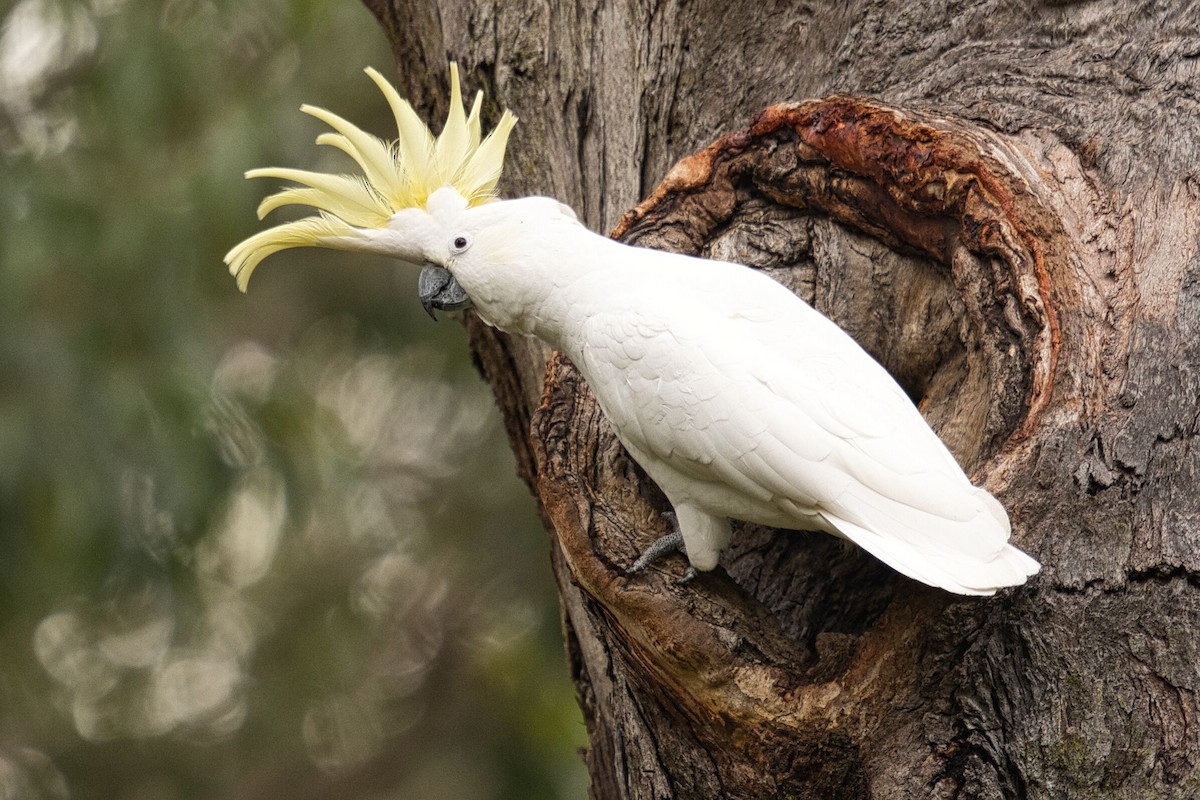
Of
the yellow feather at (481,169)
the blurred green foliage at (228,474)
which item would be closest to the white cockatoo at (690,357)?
the yellow feather at (481,169)

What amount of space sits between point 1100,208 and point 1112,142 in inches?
6.5

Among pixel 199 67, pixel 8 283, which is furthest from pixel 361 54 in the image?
pixel 8 283

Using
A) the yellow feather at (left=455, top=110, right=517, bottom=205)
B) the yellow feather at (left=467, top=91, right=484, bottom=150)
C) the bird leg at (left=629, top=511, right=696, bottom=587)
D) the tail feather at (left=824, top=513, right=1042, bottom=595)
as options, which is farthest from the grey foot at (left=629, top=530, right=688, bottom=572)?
the yellow feather at (left=467, top=91, right=484, bottom=150)

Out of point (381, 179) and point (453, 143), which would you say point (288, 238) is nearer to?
point (381, 179)

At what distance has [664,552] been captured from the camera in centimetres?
224

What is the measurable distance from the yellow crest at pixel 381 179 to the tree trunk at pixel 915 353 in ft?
1.30

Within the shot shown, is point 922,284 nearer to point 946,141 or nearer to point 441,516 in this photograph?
point 946,141

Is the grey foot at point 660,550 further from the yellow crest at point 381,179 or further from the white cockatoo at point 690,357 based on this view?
the yellow crest at point 381,179

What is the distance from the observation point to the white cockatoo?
194 cm

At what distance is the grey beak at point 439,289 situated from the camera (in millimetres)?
2439

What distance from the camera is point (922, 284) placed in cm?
243

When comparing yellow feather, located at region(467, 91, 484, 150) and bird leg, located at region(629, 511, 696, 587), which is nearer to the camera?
bird leg, located at region(629, 511, 696, 587)

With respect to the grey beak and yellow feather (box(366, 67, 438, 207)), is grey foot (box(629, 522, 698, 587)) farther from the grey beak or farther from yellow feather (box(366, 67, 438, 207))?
yellow feather (box(366, 67, 438, 207))

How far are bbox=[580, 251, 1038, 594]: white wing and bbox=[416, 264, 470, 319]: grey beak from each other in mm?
340
